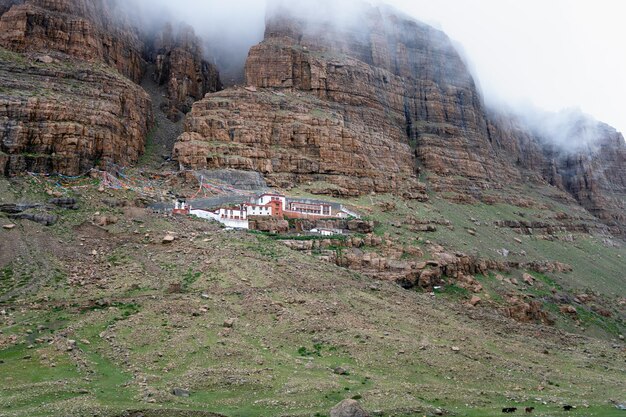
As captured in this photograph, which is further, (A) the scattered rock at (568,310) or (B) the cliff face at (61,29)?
(B) the cliff face at (61,29)

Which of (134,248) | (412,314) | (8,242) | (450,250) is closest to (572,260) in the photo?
(450,250)

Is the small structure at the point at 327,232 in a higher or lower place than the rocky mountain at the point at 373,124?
lower

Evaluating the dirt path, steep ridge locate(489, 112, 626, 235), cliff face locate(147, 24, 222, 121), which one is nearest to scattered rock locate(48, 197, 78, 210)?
the dirt path

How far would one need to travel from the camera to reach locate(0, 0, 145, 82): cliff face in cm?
9062

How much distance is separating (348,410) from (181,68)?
117 metres

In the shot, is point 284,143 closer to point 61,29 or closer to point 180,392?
point 61,29

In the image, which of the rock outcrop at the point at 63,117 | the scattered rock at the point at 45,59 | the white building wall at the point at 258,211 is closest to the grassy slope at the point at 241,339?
the white building wall at the point at 258,211

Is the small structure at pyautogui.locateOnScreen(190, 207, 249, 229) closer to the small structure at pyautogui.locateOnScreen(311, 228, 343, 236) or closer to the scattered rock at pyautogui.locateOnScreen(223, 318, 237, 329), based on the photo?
the small structure at pyautogui.locateOnScreen(311, 228, 343, 236)

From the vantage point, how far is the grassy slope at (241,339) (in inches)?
1033

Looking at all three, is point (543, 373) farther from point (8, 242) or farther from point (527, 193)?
point (527, 193)

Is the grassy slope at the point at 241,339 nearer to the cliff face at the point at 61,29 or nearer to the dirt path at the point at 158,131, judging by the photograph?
the dirt path at the point at 158,131

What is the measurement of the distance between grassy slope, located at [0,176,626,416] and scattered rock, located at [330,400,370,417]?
0.96 m

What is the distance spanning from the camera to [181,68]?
414 ft

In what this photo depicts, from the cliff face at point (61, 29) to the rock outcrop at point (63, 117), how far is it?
3601mm
